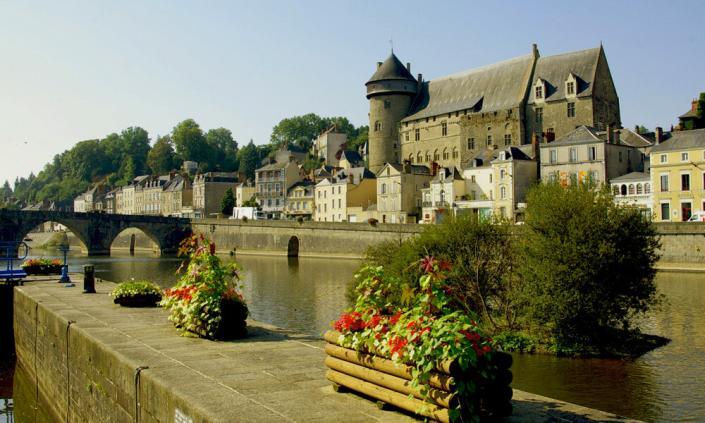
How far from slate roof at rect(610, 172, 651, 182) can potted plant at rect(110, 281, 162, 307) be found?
144 ft

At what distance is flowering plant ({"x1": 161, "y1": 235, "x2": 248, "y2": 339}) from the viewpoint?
33.8ft

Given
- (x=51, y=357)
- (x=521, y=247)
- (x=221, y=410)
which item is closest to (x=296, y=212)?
(x=521, y=247)

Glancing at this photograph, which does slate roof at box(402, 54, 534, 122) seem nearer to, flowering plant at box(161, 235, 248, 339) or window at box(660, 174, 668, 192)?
window at box(660, 174, 668, 192)

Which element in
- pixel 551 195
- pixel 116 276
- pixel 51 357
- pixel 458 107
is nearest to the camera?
pixel 51 357

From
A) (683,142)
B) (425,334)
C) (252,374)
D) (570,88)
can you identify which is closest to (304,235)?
(570,88)

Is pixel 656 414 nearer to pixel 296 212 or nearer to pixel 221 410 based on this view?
pixel 221 410

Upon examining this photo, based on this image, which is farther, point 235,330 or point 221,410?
point 235,330

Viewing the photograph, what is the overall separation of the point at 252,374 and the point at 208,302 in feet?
8.16

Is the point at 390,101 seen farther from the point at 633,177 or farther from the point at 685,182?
the point at 685,182

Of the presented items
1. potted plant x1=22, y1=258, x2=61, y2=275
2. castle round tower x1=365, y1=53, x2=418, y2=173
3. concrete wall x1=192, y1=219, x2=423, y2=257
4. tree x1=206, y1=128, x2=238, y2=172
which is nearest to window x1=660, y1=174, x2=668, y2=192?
concrete wall x1=192, y1=219, x2=423, y2=257

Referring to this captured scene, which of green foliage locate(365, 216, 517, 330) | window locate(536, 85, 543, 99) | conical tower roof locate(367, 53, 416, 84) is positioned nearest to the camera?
green foliage locate(365, 216, 517, 330)

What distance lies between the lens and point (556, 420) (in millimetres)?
5988

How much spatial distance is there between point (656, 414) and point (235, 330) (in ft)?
27.3

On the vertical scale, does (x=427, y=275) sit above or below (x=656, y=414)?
above
